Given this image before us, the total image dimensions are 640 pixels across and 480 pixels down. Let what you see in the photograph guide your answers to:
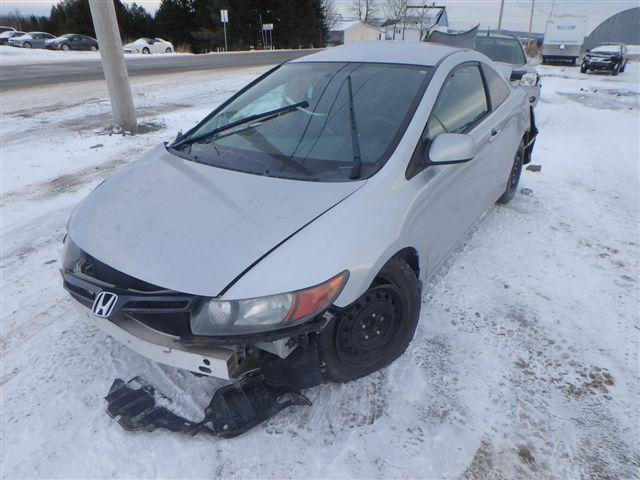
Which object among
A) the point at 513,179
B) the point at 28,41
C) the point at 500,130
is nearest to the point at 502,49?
the point at 513,179

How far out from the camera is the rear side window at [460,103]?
9.25 ft

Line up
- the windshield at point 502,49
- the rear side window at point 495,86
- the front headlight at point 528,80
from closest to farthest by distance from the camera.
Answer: the rear side window at point 495,86 → the front headlight at point 528,80 → the windshield at point 502,49

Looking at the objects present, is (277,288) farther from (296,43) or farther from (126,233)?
(296,43)

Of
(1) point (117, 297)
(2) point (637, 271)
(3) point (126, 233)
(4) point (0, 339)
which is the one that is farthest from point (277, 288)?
(2) point (637, 271)

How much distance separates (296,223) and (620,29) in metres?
52.5

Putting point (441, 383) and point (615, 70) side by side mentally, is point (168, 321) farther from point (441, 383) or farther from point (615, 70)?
point (615, 70)

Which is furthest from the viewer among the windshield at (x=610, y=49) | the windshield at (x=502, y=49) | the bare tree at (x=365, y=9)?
the bare tree at (x=365, y=9)

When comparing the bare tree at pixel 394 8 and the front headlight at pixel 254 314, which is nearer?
the front headlight at pixel 254 314

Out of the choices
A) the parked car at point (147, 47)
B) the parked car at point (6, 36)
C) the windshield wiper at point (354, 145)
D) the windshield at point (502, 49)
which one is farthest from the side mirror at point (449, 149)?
the parked car at point (6, 36)

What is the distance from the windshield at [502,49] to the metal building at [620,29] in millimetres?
41143

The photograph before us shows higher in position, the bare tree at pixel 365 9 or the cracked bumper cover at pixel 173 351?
the bare tree at pixel 365 9

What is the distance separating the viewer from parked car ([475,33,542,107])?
324 inches

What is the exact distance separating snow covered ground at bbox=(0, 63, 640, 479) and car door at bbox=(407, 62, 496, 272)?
0.52 metres

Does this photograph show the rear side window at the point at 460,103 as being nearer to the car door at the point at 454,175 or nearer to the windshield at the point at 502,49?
the car door at the point at 454,175
